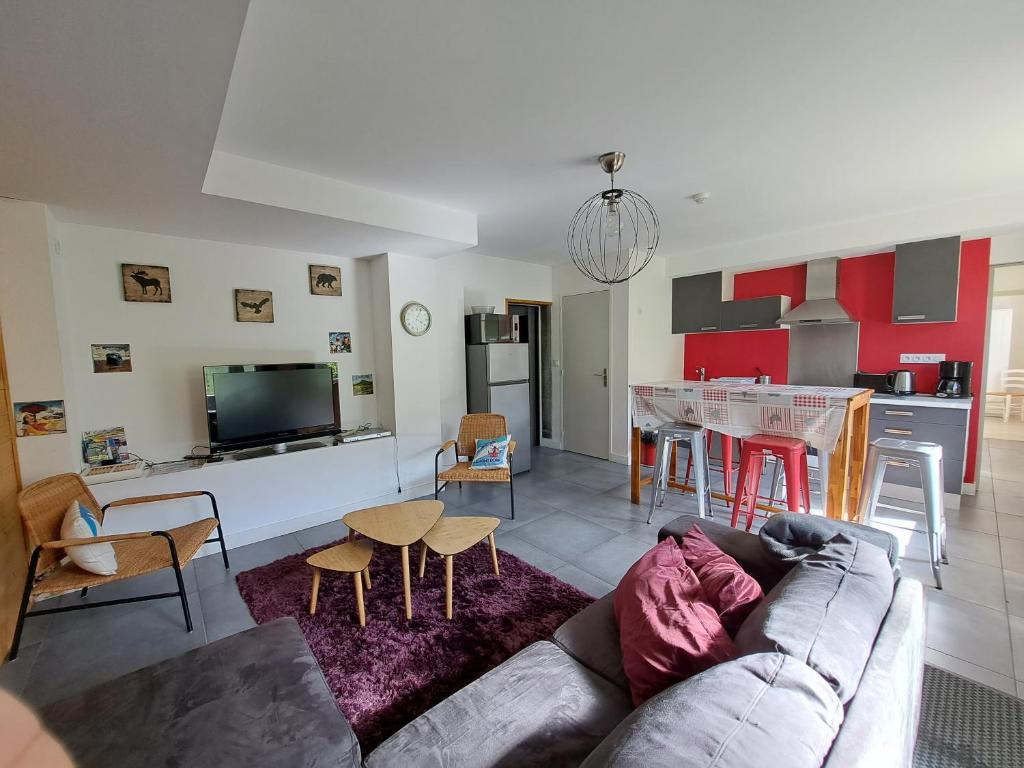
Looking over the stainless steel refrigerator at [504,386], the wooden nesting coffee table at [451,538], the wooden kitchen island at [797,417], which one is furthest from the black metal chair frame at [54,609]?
the wooden kitchen island at [797,417]

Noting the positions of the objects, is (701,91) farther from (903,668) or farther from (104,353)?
(104,353)

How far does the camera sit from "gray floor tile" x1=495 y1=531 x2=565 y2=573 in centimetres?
268

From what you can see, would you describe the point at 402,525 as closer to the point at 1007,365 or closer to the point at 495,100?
the point at 495,100

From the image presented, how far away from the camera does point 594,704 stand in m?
1.14

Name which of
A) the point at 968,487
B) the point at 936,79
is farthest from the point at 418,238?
the point at 968,487

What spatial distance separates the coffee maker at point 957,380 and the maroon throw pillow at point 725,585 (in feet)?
11.8

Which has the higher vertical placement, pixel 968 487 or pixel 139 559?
pixel 139 559

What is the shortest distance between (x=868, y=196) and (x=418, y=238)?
10.8 ft

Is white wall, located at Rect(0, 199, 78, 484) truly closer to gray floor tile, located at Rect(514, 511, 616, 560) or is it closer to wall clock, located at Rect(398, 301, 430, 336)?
wall clock, located at Rect(398, 301, 430, 336)

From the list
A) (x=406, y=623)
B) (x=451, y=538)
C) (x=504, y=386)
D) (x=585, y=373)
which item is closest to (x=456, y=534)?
(x=451, y=538)

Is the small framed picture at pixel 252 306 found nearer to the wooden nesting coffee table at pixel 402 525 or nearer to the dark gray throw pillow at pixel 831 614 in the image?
the wooden nesting coffee table at pixel 402 525

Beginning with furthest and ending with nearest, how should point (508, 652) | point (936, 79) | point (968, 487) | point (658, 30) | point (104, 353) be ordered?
point (968, 487) < point (104, 353) < point (508, 652) < point (936, 79) < point (658, 30)

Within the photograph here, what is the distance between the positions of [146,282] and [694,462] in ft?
13.1

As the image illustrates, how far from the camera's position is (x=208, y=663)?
1319 millimetres
